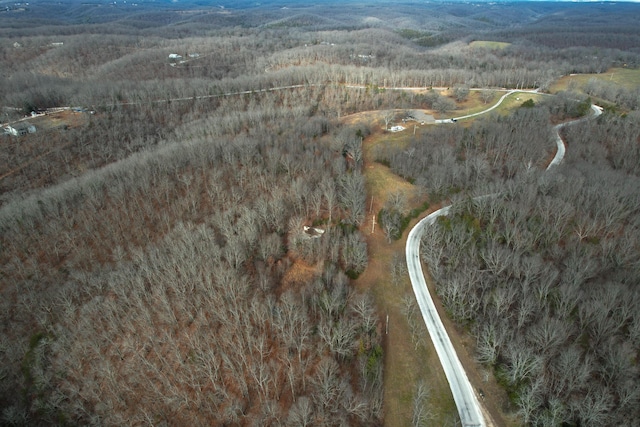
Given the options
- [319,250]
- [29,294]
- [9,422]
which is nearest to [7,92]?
[29,294]

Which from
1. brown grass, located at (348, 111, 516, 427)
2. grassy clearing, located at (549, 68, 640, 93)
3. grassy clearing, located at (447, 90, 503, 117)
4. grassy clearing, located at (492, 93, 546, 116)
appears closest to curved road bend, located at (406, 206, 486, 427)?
brown grass, located at (348, 111, 516, 427)

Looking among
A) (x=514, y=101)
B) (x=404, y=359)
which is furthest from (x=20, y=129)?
(x=514, y=101)

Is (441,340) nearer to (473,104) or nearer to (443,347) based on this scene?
(443,347)

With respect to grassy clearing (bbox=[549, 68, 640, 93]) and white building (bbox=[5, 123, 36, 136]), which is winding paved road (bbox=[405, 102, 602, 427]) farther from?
white building (bbox=[5, 123, 36, 136])

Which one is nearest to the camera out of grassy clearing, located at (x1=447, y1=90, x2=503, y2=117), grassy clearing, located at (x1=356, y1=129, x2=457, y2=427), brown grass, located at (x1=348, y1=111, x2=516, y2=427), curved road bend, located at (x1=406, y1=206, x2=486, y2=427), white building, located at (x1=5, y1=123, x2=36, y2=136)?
curved road bend, located at (x1=406, y1=206, x2=486, y2=427)

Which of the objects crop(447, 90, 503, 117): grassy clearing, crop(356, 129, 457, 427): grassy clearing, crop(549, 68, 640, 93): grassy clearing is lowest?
crop(356, 129, 457, 427): grassy clearing

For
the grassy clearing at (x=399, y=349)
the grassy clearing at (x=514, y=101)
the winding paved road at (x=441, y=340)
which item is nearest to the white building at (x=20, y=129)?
the grassy clearing at (x=399, y=349)
